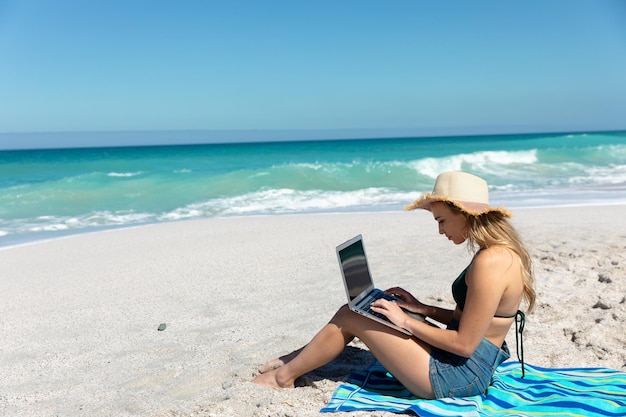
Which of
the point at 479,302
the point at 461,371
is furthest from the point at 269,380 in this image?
the point at 479,302

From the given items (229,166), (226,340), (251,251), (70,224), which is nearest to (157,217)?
(70,224)

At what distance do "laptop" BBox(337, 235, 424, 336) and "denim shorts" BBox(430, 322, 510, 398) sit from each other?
229 mm

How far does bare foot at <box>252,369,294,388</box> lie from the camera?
3.52 metres

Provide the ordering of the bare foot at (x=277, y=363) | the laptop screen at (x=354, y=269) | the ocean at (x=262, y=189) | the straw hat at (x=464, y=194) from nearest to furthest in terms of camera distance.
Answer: the straw hat at (x=464, y=194) < the laptop screen at (x=354, y=269) < the bare foot at (x=277, y=363) < the ocean at (x=262, y=189)

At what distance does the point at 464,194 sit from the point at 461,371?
0.87m

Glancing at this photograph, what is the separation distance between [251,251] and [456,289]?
5.15m

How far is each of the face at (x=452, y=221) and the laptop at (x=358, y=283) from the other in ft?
1.59

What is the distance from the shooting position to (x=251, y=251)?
8078 millimetres

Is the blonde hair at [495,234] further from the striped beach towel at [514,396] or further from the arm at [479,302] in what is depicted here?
the striped beach towel at [514,396]

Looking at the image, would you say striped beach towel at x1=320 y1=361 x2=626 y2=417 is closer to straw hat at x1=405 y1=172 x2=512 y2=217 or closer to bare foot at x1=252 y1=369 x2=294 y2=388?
bare foot at x1=252 y1=369 x2=294 y2=388

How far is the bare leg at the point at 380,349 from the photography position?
10.2ft

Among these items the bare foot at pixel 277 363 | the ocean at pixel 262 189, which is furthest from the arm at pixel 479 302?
the ocean at pixel 262 189

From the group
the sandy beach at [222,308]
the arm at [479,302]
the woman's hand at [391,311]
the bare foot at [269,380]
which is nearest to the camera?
the arm at [479,302]

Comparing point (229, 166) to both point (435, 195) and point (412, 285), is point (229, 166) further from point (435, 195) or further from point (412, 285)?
point (435, 195)
